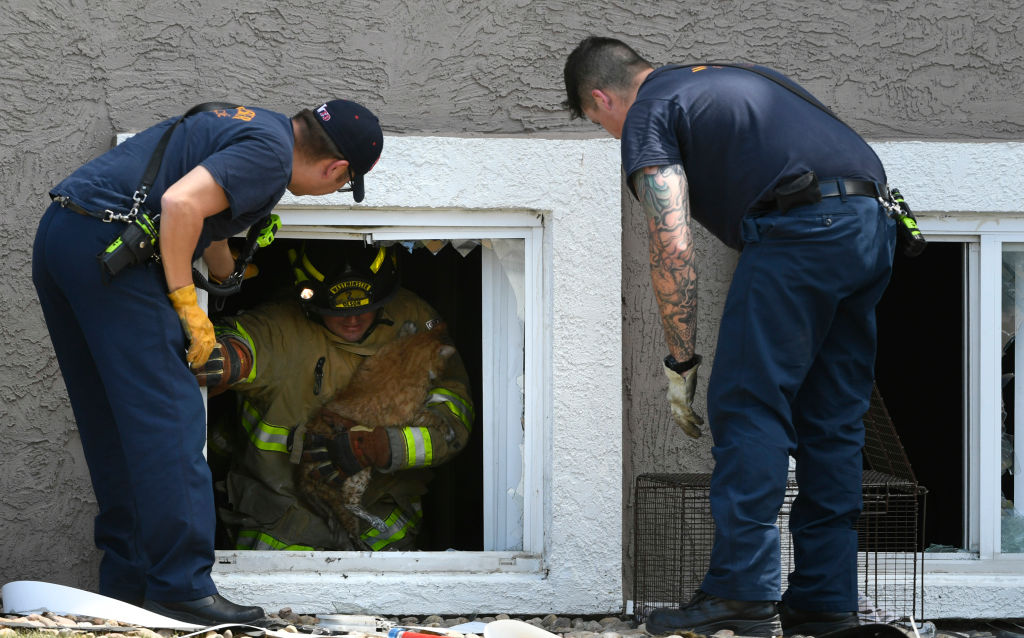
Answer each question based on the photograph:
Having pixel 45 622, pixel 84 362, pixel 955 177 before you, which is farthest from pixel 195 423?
pixel 955 177

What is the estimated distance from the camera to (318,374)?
604cm

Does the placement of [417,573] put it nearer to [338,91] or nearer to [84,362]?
[84,362]

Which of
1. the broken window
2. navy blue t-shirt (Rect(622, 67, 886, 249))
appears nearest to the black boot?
the broken window

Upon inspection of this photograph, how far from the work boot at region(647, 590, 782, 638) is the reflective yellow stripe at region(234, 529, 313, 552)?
254 cm

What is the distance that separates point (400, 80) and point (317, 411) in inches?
77.1

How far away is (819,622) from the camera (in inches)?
153

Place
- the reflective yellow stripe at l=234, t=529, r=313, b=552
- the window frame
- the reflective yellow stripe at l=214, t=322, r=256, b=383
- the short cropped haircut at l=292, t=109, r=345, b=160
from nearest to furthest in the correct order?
the short cropped haircut at l=292, t=109, r=345, b=160
the window frame
the reflective yellow stripe at l=214, t=322, r=256, b=383
the reflective yellow stripe at l=234, t=529, r=313, b=552

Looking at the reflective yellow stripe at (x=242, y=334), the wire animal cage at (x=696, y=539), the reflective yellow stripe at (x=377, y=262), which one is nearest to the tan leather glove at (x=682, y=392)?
the wire animal cage at (x=696, y=539)

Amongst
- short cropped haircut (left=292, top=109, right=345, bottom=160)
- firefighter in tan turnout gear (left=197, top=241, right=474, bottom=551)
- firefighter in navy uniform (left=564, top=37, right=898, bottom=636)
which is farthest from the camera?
firefighter in tan turnout gear (left=197, top=241, right=474, bottom=551)

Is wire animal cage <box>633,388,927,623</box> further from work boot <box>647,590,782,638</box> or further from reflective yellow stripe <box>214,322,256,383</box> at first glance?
reflective yellow stripe <box>214,322,256,383</box>

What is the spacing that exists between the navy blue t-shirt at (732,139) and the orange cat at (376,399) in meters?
2.60

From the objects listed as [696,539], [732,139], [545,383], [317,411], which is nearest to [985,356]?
[696,539]

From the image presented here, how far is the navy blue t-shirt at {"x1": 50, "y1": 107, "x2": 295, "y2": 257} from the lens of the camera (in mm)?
3672

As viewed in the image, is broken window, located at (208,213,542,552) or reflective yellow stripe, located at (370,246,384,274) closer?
broken window, located at (208,213,542,552)
